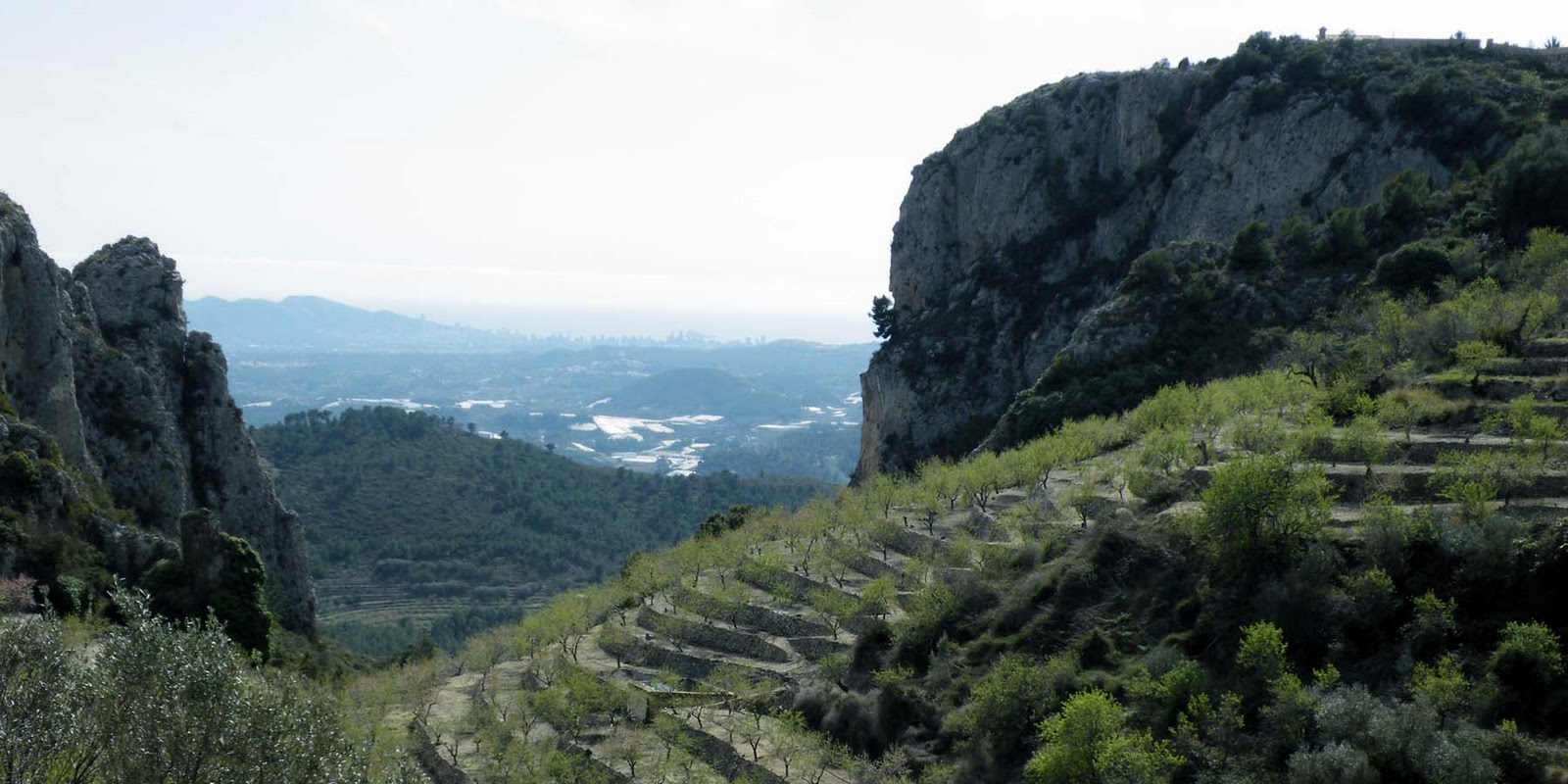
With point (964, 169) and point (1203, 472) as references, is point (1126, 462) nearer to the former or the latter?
point (1203, 472)

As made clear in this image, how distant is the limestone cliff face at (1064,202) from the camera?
65.1m

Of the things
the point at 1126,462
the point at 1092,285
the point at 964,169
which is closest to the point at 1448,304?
the point at 1126,462

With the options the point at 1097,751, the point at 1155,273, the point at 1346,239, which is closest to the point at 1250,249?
the point at 1346,239

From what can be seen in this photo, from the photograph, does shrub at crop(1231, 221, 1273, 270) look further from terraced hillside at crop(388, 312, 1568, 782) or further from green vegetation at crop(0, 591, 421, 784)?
green vegetation at crop(0, 591, 421, 784)

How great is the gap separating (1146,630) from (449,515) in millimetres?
97924

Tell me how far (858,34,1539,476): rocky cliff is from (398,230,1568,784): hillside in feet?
71.8

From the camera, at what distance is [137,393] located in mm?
48656

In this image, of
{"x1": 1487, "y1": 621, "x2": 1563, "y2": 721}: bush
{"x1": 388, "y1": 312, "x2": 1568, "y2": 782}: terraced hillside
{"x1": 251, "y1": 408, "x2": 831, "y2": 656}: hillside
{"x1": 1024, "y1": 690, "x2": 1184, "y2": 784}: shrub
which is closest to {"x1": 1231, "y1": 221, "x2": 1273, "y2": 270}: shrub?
{"x1": 388, "y1": 312, "x2": 1568, "y2": 782}: terraced hillside

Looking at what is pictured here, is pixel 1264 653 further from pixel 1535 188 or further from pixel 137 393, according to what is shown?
pixel 137 393

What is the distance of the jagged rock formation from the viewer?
44469mm

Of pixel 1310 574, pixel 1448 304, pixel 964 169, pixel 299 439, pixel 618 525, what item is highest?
pixel 964 169

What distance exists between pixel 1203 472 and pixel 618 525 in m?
98.7

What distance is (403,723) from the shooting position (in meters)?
31.4

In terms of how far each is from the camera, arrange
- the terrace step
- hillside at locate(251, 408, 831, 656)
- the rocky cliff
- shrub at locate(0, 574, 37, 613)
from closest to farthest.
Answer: shrub at locate(0, 574, 37, 613) < the terrace step < the rocky cliff < hillside at locate(251, 408, 831, 656)
